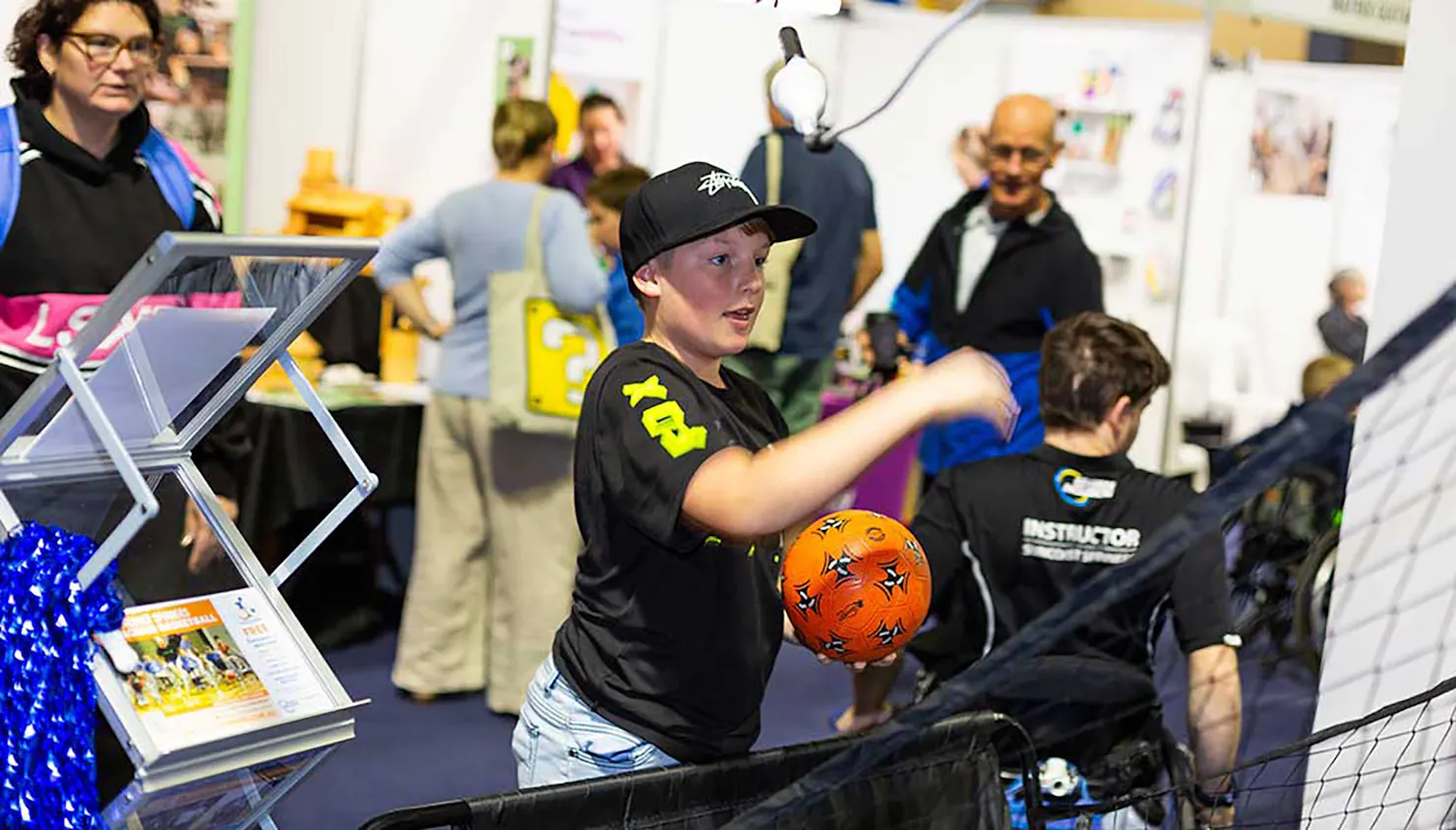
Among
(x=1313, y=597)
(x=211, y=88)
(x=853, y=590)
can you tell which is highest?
(x=211, y=88)

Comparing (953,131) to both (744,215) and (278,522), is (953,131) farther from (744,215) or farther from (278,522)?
(744,215)

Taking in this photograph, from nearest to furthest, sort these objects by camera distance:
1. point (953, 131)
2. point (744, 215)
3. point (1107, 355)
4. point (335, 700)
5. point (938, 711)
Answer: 1. point (938, 711)
2. point (335, 700)
3. point (744, 215)
4. point (1107, 355)
5. point (953, 131)

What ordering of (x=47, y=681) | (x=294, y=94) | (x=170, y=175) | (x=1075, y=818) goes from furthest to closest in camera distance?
(x=294, y=94) < (x=170, y=175) < (x=1075, y=818) < (x=47, y=681)

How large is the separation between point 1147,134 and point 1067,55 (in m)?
0.50

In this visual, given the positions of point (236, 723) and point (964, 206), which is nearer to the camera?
point (236, 723)

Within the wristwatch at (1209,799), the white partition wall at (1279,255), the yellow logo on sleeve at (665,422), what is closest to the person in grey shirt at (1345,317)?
the white partition wall at (1279,255)

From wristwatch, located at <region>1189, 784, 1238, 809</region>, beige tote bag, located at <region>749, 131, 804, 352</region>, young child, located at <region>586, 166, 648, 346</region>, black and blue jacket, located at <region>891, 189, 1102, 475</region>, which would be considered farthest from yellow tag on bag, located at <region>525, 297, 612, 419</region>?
wristwatch, located at <region>1189, 784, 1238, 809</region>

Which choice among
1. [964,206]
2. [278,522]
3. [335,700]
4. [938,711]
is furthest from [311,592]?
[938,711]

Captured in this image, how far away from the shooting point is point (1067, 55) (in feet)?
Answer: 24.4

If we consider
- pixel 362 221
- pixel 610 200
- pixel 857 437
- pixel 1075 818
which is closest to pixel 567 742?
pixel 857 437

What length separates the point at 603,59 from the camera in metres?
7.15

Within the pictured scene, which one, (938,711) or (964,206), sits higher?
(964,206)

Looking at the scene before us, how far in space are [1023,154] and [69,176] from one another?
102 inches

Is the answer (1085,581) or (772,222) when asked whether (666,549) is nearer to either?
(772,222)
